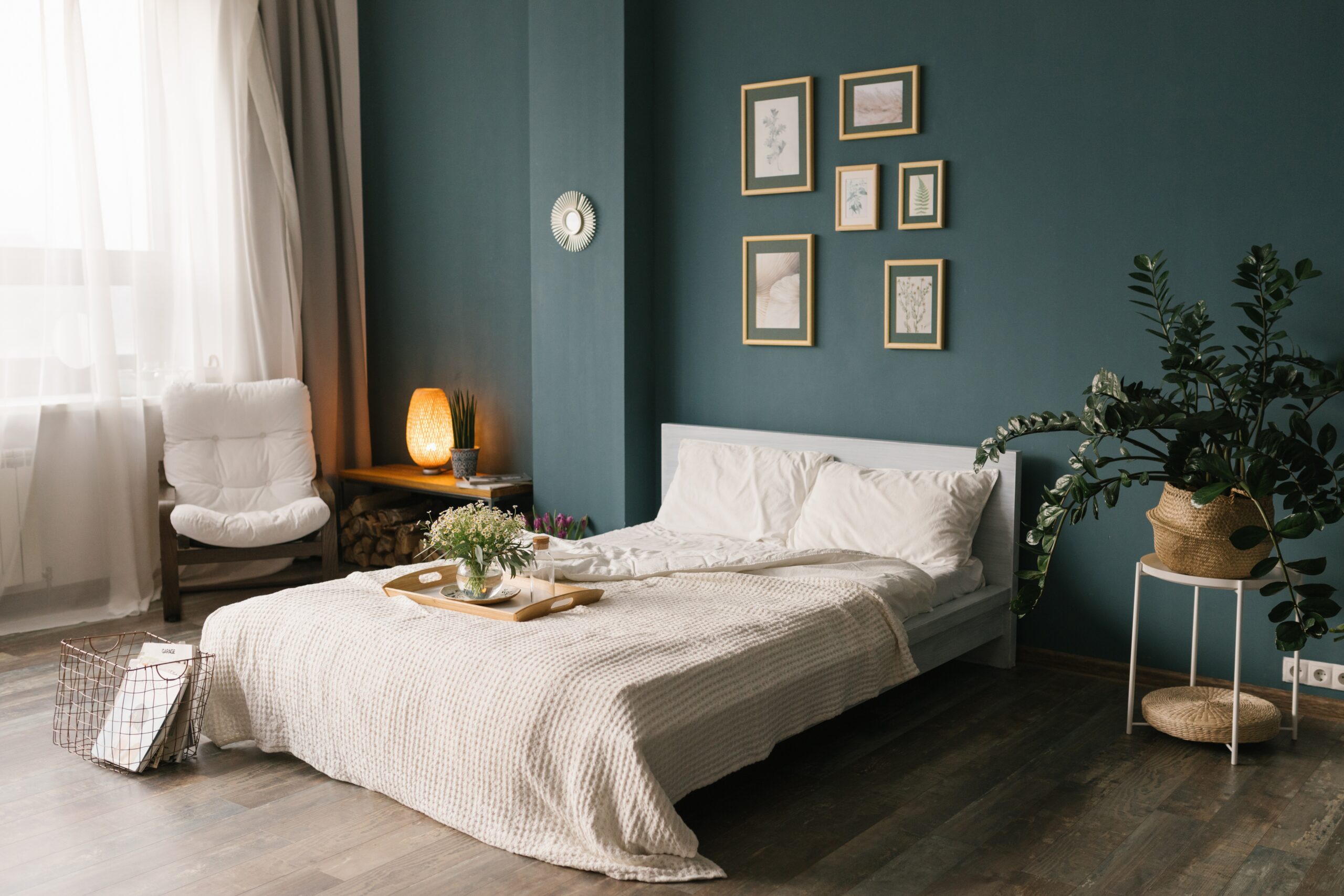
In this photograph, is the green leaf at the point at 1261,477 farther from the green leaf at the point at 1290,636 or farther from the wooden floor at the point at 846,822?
the wooden floor at the point at 846,822

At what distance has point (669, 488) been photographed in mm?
4512

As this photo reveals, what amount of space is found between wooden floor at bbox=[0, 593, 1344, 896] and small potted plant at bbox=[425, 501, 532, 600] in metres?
0.61

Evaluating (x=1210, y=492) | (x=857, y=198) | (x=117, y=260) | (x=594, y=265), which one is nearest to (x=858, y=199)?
(x=857, y=198)

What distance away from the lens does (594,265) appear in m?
4.69

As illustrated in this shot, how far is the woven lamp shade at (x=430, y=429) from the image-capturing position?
528 cm

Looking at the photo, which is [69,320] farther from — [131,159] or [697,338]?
[697,338]

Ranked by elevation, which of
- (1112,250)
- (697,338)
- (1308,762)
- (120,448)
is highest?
(1112,250)

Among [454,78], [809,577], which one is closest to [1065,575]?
[809,577]

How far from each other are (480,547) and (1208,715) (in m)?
2.08

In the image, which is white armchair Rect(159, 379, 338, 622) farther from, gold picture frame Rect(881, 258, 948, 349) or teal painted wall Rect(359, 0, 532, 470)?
gold picture frame Rect(881, 258, 948, 349)

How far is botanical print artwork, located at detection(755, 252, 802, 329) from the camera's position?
4.36 m

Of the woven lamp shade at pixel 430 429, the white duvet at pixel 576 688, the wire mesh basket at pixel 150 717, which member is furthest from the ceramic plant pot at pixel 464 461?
the wire mesh basket at pixel 150 717

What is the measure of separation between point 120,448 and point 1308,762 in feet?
14.7

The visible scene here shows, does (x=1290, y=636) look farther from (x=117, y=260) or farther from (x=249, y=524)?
(x=117, y=260)
